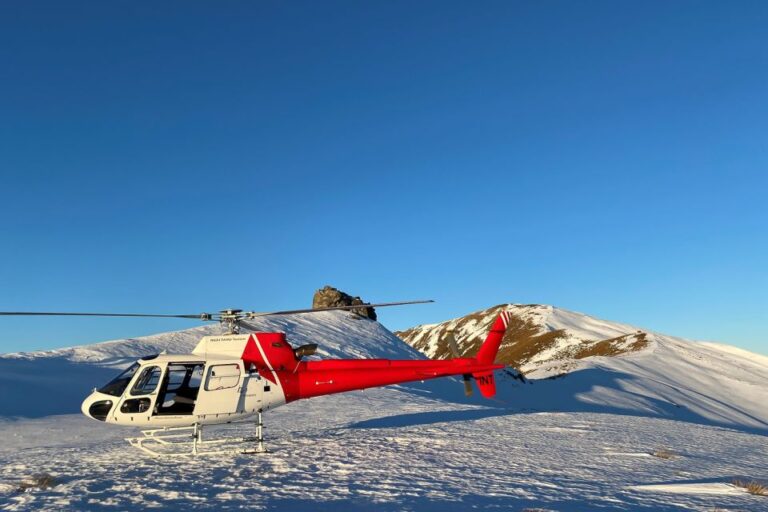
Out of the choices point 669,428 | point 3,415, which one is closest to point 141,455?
point 3,415

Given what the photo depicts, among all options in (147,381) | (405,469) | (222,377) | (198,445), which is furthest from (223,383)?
(405,469)

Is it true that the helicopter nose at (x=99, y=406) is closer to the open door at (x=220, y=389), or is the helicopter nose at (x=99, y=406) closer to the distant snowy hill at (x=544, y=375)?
the open door at (x=220, y=389)

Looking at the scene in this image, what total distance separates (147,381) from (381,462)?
6298 millimetres

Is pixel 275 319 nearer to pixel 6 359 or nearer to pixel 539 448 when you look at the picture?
pixel 6 359

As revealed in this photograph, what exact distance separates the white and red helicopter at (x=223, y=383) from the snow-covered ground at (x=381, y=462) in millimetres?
1049

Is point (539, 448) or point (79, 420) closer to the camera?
point (539, 448)

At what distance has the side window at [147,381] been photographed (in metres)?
12.8

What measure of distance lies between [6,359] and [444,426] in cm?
2716

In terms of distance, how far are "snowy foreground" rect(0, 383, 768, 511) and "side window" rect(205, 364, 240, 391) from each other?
73.8 inches

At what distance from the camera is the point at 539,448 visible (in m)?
14.1

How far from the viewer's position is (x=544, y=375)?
6225 centimetres

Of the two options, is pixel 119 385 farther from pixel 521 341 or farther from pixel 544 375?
pixel 521 341

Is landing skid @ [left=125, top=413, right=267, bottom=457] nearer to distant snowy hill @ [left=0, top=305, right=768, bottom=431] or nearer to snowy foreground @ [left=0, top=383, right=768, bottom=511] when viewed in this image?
snowy foreground @ [left=0, top=383, right=768, bottom=511]

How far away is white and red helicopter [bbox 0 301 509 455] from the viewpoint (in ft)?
41.9
